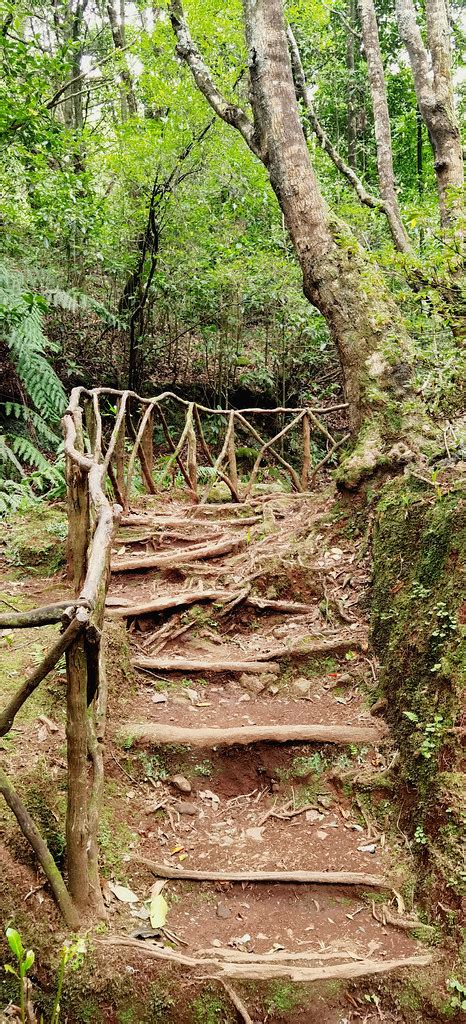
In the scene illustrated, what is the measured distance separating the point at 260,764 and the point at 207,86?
6650mm

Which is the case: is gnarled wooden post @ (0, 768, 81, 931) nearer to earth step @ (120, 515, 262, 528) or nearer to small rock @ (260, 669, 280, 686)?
small rock @ (260, 669, 280, 686)

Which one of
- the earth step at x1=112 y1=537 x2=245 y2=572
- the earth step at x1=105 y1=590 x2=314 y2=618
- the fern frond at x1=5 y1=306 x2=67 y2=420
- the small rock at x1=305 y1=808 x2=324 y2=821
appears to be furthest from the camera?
the fern frond at x1=5 y1=306 x2=67 y2=420

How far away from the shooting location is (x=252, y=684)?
4.05 m

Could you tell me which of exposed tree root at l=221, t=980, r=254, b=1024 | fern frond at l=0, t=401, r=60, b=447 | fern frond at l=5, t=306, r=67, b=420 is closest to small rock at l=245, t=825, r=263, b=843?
exposed tree root at l=221, t=980, r=254, b=1024

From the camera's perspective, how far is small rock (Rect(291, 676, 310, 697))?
402 centimetres

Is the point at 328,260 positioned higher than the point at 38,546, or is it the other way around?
the point at 328,260

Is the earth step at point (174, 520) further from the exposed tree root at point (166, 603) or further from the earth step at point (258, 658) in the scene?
the earth step at point (258, 658)

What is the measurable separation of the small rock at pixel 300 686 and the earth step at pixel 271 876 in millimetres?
1232

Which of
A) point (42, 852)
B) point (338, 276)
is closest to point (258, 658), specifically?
point (42, 852)

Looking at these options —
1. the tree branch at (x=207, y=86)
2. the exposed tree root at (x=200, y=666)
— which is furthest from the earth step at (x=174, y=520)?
the tree branch at (x=207, y=86)

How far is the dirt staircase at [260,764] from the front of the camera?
8.59ft

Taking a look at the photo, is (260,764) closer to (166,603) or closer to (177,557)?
(166,603)

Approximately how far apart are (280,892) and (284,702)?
4.00 ft

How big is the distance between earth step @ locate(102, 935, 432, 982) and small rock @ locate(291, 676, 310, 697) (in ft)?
5.47
